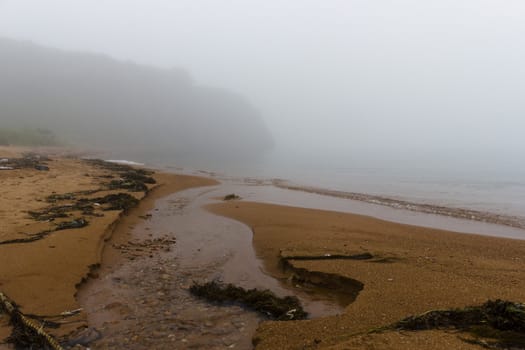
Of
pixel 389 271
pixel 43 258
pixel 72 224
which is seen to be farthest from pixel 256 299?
pixel 72 224

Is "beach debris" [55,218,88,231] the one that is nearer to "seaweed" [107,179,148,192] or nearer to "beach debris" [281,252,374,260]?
"beach debris" [281,252,374,260]

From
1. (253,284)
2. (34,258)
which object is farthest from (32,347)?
(253,284)

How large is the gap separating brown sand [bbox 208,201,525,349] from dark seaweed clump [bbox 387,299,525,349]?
0.29 metres

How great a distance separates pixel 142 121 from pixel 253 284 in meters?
158

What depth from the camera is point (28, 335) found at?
4.91 meters

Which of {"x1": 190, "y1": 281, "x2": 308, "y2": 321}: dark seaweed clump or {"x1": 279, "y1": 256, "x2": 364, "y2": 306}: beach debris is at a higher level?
{"x1": 279, "y1": 256, "x2": 364, "y2": 306}: beach debris

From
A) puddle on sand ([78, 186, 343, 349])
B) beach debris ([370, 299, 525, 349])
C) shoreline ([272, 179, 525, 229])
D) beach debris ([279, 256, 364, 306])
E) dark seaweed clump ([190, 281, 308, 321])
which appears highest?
shoreline ([272, 179, 525, 229])

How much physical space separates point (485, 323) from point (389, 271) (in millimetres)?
3437

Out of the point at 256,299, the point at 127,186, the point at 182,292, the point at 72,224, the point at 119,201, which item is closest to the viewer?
the point at 256,299

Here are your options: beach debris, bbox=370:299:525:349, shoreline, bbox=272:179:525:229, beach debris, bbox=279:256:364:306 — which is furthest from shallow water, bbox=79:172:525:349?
shoreline, bbox=272:179:525:229

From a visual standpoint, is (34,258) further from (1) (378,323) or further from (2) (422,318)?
(2) (422,318)

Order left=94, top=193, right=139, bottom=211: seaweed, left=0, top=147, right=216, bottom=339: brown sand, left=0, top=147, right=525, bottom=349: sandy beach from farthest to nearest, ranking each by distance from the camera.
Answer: left=94, top=193, right=139, bottom=211: seaweed < left=0, top=147, right=216, bottom=339: brown sand < left=0, top=147, right=525, bottom=349: sandy beach

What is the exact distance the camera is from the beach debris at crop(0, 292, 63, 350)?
15.9 ft

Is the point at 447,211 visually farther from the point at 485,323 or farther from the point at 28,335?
the point at 28,335
